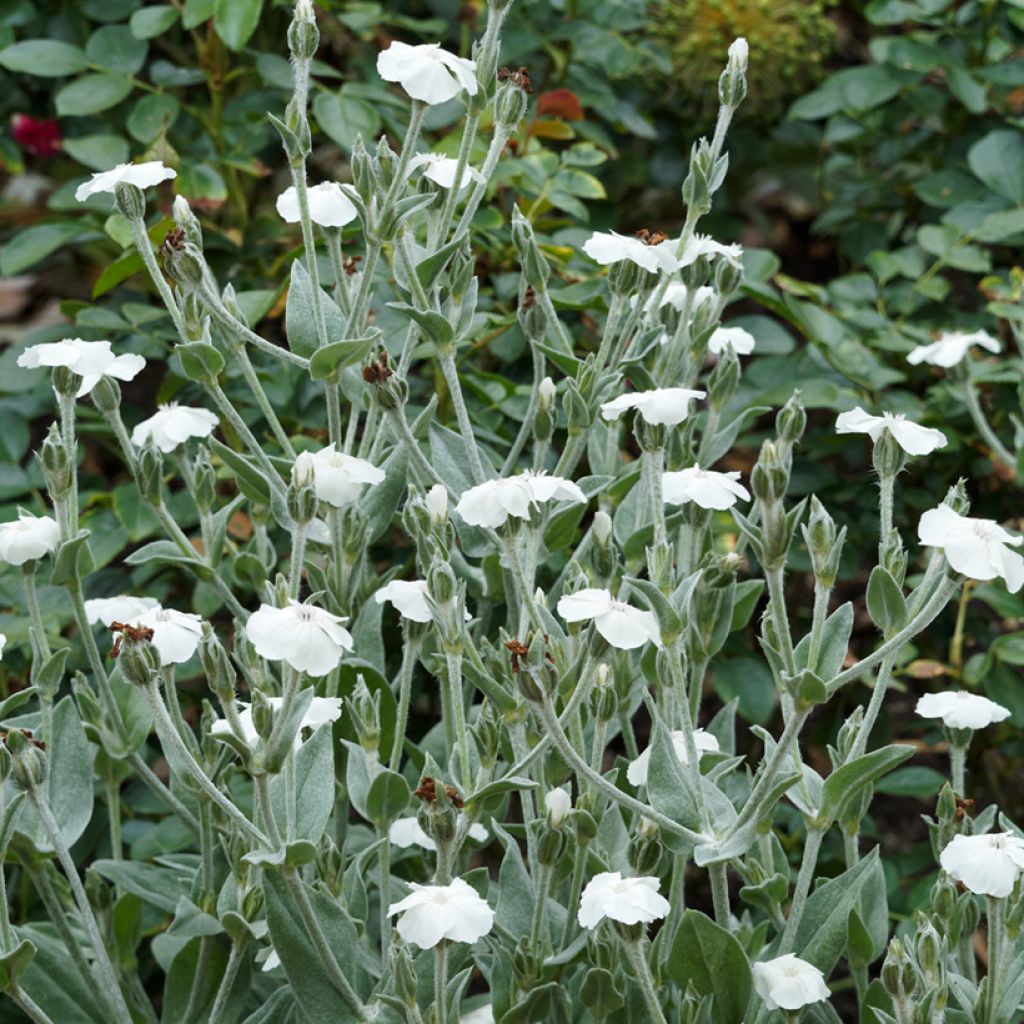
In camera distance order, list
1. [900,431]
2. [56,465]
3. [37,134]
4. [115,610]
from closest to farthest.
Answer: [900,431], [56,465], [115,610], [37,134]

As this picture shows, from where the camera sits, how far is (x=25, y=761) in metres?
0.82

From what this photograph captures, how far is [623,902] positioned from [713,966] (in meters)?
0.15

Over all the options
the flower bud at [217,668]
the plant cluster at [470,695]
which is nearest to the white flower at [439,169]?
→ the plant cluster at [470,695]

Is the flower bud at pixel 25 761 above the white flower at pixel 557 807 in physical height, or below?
above

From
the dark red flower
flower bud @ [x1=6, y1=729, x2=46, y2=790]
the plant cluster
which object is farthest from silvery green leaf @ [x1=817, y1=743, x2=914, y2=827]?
the dark red flower

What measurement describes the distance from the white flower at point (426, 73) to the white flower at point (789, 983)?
530 mm

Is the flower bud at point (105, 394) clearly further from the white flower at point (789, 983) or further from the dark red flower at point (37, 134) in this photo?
the dark red flower at point (37, 134)

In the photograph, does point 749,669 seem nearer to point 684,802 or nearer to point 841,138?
point 684,802

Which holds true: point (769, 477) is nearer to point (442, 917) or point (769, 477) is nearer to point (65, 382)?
point (442, 917)

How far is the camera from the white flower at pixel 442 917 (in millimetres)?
740

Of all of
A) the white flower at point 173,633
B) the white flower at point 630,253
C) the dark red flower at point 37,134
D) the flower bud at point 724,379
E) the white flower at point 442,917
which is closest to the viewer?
the white flower at point 442,917

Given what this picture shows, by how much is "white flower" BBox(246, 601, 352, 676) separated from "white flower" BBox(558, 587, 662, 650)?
0.12 m

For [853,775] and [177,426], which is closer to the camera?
[853,775]

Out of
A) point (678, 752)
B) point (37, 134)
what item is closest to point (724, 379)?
point (678, 752)
